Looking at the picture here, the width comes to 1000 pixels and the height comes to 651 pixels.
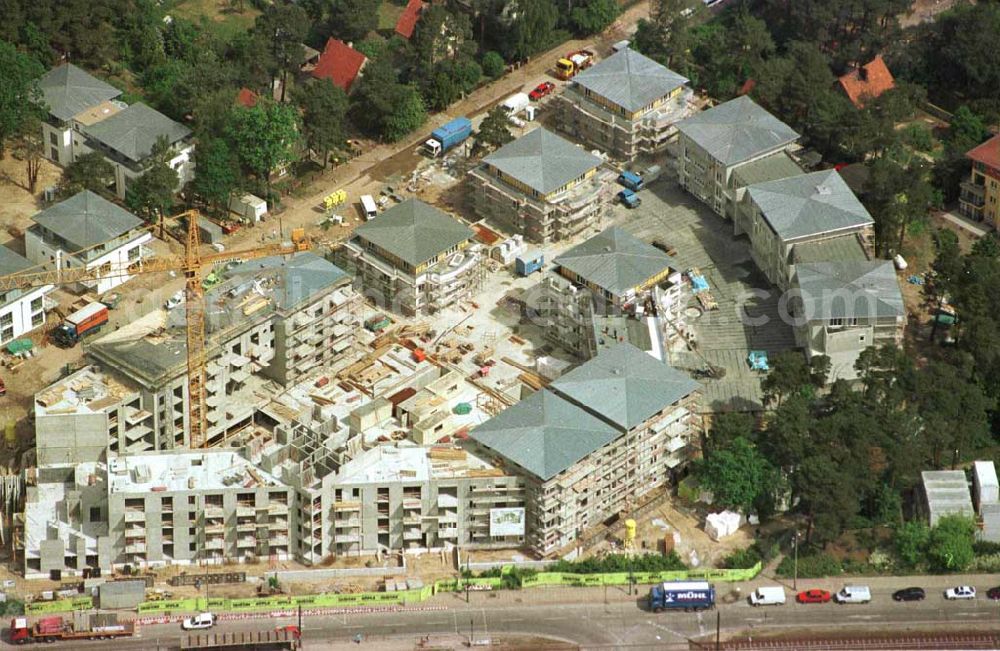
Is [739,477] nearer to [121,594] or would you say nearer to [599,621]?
[599,621]

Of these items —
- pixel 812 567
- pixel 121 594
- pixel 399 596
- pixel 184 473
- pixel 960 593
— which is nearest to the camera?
pixel 121 594

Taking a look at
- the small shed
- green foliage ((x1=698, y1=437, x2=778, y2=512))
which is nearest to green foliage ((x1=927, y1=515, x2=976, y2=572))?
green foliage ((x1=698, y1=437, x2=778, y2=512))

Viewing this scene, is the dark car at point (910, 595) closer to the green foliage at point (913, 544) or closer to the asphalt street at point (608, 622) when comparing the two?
the asphalt street at point (608, 622)

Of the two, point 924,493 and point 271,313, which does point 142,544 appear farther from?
point 924,493

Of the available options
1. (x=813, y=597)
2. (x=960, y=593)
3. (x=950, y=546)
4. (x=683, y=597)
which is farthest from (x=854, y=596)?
(x=683, y=597)

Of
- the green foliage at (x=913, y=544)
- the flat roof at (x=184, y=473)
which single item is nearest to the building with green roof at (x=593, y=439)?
the flat roof at (x=184, y=473)

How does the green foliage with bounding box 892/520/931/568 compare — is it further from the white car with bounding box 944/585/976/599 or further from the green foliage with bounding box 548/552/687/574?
the green foliage with bounding box 548/552/687/574

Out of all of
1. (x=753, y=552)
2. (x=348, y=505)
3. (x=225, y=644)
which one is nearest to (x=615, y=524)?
(x=753, y=552)
